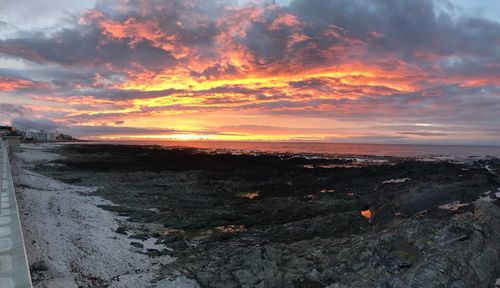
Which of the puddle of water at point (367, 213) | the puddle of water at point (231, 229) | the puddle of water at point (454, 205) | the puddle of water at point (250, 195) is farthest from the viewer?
the puddle of water at point (250, 195)

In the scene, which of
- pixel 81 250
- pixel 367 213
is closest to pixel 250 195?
pixel 367 213

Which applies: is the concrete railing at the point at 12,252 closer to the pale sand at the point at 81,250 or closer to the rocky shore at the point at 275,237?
the pale sand at the point at 81,250

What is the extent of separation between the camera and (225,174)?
132 ft

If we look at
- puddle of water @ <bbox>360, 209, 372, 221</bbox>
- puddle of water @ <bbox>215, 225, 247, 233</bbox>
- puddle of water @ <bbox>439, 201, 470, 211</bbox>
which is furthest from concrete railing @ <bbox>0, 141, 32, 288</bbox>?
puddle of water @ <bbox>439, 201, 470, 211</bbox>

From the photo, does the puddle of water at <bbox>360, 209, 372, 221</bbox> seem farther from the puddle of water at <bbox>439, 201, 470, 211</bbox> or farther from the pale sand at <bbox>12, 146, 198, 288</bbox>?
the pale sand at <bbox>12, 146, 198, 288</bbox>

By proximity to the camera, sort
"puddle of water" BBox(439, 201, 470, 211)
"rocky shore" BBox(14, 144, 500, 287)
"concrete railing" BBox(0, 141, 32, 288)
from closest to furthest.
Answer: "concrete railing" BBox(0, 141, 32, 288) → "rocky shore" BBox(14, 144, 500, 287) → "puddle of water" BBox(439, 201, 470, 211)

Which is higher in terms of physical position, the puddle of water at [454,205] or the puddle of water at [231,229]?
the puddle of water at [454,205]

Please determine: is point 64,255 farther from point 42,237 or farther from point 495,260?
point 495,260

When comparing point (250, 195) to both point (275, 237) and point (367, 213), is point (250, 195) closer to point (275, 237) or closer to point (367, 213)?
point (367, 213)

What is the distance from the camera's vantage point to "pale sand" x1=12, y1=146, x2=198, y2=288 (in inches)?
414

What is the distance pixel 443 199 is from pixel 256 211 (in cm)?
1351

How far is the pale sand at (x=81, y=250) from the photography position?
1051 cm

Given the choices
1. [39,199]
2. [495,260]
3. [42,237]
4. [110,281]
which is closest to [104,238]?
[42,237]

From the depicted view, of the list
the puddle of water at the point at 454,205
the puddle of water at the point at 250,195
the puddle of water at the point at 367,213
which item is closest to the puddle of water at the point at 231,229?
the puddle of water at the point at 367,213
